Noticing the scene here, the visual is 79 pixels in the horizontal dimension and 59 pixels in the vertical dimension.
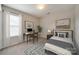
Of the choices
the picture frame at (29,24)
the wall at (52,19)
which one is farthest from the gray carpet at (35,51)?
the wall at (52,19)

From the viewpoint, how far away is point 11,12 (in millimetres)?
3686

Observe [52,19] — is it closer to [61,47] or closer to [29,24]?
[29,24]

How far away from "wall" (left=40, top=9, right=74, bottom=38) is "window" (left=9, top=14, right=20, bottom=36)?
2540mm

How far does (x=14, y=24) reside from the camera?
Result: 13.4 feet

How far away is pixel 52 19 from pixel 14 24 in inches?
119

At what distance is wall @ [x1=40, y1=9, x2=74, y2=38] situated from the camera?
4607 mm

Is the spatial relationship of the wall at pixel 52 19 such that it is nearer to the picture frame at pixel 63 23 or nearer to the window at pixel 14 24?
the picture frame at pixel 63 23

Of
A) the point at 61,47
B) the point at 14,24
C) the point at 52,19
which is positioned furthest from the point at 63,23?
the point at 14,24

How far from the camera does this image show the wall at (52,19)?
4.61 m

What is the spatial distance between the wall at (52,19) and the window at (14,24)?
8.33 ft

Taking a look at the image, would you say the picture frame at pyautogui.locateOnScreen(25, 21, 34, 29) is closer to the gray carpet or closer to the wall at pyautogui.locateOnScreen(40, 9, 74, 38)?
the wall at pyautogui.locateOnScreen(40, 9, 74, 38)

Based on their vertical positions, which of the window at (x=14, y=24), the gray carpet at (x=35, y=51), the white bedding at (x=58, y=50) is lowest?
the gray carpet at (x=35, y=51)
